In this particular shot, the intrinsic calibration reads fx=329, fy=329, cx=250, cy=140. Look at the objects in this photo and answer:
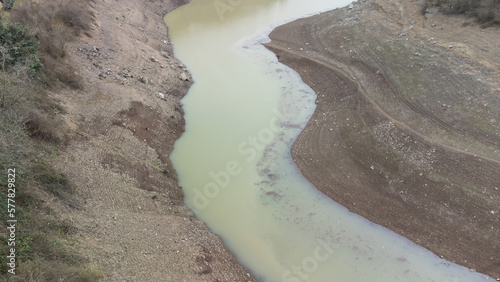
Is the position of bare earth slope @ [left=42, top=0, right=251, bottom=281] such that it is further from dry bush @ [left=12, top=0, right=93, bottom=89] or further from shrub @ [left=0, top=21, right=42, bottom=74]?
shrub @ [left=0, top=21, right=42, bottom=74]

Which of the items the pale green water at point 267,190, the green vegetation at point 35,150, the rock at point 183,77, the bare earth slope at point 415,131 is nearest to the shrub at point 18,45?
the green vegetation at point 35,150

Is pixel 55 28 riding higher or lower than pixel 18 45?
lower

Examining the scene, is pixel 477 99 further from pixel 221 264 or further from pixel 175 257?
pixel 175 257

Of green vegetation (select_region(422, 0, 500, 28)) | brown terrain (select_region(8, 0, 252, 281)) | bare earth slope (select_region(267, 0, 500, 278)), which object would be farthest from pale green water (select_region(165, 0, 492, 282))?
green vegetation (select_region(422, 0, 500, 28))

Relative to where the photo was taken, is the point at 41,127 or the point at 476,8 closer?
the point at 41,127

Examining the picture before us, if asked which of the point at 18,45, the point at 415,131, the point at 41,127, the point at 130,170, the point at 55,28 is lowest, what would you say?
the point at 130,170

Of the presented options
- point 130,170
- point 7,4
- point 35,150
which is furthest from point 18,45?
point 130,170

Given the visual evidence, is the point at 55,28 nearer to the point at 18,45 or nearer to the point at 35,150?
the point at 18,45
